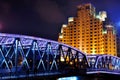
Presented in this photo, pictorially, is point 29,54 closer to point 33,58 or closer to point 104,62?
point 33,58

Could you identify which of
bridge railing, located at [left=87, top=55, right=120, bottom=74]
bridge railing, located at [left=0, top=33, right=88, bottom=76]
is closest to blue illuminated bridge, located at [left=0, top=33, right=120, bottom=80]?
bridge railing, located at [left=0, top=33, right=88, bottom=76]

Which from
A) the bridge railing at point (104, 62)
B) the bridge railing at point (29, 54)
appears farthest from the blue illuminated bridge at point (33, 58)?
the bridge railing at point (104, 62)

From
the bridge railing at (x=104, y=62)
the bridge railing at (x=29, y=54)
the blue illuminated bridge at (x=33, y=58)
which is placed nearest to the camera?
the blue illuminated bridge at (x=33, y=58)

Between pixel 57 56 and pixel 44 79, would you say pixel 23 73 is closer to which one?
pixel 44 79

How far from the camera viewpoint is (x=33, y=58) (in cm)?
7056

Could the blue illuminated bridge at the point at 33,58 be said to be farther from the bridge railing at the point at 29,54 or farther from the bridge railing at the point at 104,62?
the bridge railing at the point at 104,62

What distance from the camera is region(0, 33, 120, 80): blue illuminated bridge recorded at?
63.4 metres

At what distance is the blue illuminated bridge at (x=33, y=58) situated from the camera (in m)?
63.4

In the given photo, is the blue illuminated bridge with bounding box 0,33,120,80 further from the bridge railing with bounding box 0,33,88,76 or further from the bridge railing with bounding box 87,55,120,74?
the bridge railing with bounding box 87,55,120,74

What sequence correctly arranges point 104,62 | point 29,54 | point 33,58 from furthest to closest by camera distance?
point 104,62 < point 29,54 < point 33,58

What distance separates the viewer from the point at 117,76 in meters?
116

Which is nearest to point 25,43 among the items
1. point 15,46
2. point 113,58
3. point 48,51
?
point 48,51

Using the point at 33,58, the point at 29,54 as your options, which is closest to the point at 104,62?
the point at 29,54

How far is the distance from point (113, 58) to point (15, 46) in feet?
230
